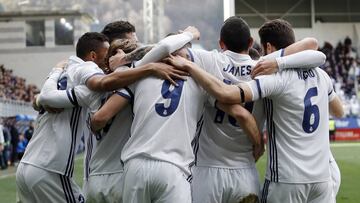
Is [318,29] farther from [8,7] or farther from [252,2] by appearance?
[8,7]

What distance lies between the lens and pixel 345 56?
144ft

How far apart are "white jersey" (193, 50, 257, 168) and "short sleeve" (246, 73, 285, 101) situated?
258 millimetres

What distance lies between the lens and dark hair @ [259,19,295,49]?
478 centimetres

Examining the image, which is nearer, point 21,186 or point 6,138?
point 21,186

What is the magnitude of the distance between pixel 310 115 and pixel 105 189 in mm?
1543

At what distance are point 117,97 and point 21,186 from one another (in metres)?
1.49

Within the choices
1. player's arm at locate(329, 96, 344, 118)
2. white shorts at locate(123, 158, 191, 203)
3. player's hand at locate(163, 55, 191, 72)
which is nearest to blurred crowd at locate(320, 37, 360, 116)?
player's arm at locate(329, 96, 344, 118)

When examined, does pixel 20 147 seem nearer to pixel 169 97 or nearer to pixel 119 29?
pixel 119 29

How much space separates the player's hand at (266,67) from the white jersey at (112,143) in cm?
93

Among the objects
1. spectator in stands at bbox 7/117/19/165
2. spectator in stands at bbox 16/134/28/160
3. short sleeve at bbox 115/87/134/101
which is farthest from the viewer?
spectator in stands at bbox 16/134/28/160

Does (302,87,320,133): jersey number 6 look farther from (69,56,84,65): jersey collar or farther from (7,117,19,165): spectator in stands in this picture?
(7,117,19,165): spectator in stands

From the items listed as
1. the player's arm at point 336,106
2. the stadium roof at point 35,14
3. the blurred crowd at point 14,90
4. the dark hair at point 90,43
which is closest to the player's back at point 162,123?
the dark hair at point 90,43

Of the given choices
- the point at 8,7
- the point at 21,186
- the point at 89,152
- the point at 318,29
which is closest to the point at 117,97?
the point at 89,152

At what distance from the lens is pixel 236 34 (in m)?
4.63
